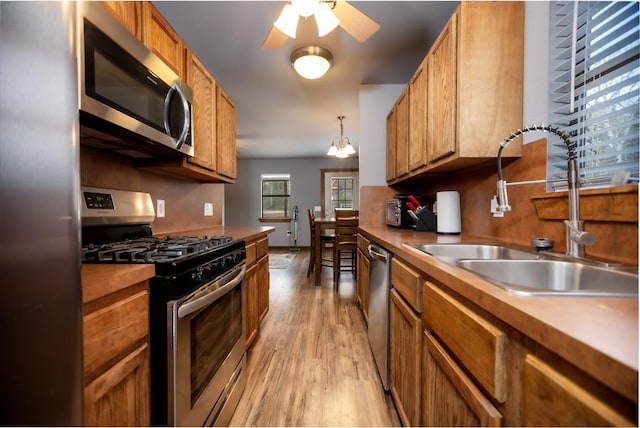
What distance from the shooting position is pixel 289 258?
18.8 feet

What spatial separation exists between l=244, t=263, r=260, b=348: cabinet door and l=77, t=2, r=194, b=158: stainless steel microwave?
0.92 meters

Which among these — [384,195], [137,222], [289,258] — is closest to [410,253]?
[137,222]

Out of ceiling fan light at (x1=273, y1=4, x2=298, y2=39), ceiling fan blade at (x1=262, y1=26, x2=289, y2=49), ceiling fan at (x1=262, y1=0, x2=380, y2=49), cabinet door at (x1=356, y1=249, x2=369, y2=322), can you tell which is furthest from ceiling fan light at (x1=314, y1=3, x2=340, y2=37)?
cabinet door at (x1=356, y1=249, x2=369, y2=322)

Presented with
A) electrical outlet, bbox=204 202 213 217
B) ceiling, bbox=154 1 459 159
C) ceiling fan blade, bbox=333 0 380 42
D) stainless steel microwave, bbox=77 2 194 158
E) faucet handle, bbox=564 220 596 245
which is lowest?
faucet handle, bbox=564 220 596 245

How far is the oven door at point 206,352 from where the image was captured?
0.90 m

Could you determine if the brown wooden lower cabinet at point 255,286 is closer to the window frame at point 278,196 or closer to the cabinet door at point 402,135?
the cabinet door at point 402,135

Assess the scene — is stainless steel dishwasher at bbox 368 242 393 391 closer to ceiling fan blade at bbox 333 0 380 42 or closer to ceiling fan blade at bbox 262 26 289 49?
ceiling fan blade at bbox 333 0 380 42

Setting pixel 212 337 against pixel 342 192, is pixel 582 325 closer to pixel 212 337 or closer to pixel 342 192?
pixel 212 337

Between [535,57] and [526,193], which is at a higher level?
[535,57]

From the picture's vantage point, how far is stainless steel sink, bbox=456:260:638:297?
75 cm

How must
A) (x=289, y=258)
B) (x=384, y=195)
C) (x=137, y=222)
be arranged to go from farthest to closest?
(x=289, y=258) → (x=384, y=195) → (x=137, y=222)

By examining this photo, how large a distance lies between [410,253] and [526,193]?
73 centimetres

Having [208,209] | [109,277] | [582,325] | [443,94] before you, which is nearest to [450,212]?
[443,94]

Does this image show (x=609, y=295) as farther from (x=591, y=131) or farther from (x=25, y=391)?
(x=25, y=391)
